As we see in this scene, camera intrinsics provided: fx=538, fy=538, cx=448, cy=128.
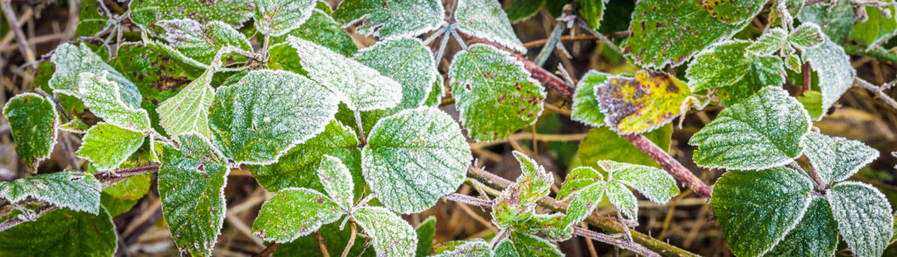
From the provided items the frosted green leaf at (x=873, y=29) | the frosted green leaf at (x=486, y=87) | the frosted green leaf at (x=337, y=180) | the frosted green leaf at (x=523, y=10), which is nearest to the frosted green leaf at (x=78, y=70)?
the frosted green leaf at (x=337, y=180)

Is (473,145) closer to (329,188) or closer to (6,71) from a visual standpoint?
(329,188)

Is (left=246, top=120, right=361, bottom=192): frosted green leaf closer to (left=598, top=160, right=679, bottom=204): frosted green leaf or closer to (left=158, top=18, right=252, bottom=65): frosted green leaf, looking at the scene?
(left=158, top=18, right=252, bottom=65): frosted green leaf

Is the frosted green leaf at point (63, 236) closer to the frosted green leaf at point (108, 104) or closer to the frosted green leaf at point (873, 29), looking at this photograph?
the frosted green leaf at point (108, 104)

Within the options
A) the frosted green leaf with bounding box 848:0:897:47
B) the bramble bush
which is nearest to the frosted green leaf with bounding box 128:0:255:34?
the bramble bush

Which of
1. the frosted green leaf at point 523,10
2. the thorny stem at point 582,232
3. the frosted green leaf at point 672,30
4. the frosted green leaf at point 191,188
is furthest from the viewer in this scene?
the frosted green leaf at point 523,10

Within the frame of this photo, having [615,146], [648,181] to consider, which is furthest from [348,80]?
[615,146]

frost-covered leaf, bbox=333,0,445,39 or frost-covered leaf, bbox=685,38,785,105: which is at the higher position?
frost-covered leaf, bbox=333,0,445,39

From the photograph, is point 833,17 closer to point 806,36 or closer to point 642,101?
point 806,36
